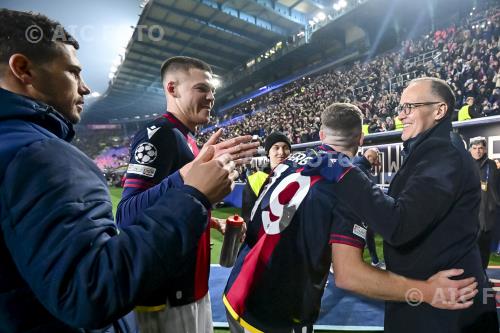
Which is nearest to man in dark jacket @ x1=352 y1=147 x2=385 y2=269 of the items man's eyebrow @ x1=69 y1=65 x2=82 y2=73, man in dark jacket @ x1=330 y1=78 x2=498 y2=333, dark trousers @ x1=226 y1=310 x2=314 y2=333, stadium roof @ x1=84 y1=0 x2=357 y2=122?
man in dark jacket @ x1=330 y1=78 x2=498 y2=333

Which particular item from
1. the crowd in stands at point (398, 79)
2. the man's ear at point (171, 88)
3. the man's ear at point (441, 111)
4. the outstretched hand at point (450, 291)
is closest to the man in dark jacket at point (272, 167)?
the man's ear at point (171, 88)

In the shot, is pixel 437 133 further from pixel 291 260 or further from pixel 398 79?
pixel 398 79

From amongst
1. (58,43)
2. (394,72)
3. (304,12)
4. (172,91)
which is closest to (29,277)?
(58,43)

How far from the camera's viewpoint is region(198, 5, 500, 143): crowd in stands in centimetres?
1040

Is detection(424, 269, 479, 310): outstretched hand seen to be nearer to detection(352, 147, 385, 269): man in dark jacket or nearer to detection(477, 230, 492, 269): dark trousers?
detection(352, 147, 385, 269): man in dark jacket

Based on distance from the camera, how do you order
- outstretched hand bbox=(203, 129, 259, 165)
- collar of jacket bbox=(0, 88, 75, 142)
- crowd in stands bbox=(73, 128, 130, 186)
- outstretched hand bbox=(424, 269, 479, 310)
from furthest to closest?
crowd in stands bbox=(73, 128, 130, 186), outstretched hand bbox=(424, 269, 479, 310), outstretched hand bbox=(203, 129, 259, 165), collar of jacket bbox=(0, 88, 75, 142)

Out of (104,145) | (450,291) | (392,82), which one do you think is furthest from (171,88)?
(104,145)

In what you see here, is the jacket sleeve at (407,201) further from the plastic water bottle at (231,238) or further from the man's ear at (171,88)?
the man's ear at (171,88)

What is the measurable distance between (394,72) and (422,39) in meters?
2.58

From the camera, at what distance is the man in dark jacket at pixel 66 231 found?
0.69m

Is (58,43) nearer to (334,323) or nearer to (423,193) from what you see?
(423,193)

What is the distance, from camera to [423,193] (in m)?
1.61

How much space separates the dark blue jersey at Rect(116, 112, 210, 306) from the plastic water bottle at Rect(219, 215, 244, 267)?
0.75 feet

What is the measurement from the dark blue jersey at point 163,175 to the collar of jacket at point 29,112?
2.60 feet
